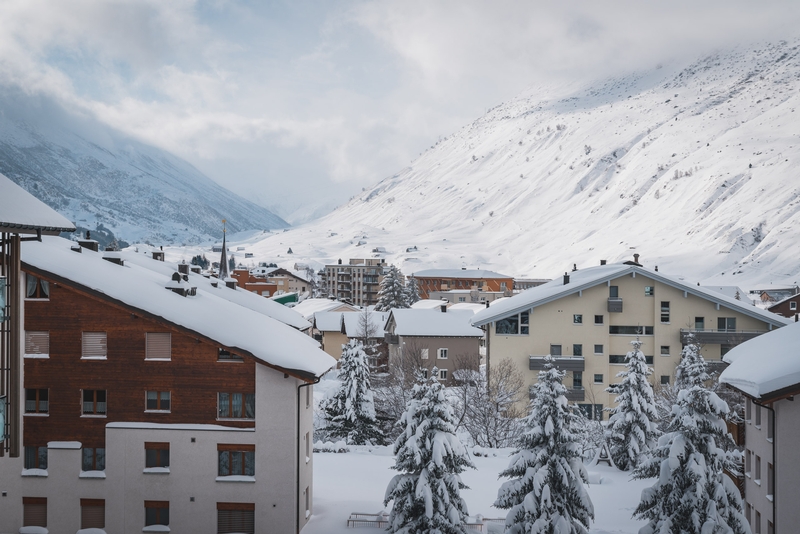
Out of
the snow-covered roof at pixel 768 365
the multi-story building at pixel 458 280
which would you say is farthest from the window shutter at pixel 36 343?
the multi-story building at pixel 458 280

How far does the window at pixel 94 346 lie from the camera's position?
23231mm

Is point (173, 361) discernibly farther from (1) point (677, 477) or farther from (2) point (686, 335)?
(2) point (686, 335)

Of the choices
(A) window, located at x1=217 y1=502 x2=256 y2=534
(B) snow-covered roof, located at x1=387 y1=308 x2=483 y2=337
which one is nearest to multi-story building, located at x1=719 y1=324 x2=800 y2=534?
(A) window, located at x1=217 y1=502 x2=256 y2=534

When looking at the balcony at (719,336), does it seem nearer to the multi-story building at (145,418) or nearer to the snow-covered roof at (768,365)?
the snow-covered roof at (768,365)

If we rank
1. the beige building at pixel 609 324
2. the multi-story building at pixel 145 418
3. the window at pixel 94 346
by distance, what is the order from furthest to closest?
the beige building at pixel 609 324, the window at pixel 94 346, the multi-story building at pixel 145 418

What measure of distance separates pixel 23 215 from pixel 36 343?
688 cm

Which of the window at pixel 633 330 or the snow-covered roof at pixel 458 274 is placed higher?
the snow-covered roof at pixel 458 274

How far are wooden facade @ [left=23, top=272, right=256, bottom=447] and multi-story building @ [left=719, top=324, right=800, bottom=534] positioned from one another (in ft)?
51.4

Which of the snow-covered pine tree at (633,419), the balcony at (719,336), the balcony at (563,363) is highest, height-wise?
the balcony at (719,336)

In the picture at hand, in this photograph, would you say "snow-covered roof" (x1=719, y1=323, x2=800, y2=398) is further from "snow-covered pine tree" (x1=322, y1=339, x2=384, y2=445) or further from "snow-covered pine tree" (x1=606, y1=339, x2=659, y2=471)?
"snow-covered pine tree" (x1=322, y1=339, x2=384, y2=445)

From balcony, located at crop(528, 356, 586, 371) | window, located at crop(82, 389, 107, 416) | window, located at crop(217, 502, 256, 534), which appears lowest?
window, located at crop(217, 502, 256, 534)

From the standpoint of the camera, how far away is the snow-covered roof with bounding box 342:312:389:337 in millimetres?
72188

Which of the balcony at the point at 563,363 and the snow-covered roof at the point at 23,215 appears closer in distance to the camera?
the snow-covered roof at the point at 23,215

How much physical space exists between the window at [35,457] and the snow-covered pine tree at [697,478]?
19.2m
